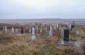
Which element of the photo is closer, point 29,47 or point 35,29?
point 29,47

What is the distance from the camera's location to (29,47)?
4.04 m

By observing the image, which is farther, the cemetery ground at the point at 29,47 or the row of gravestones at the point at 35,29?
the row of gravestones at the point at 35,29

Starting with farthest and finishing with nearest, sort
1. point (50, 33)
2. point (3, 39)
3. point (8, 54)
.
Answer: point (50, 33) → point (3, 39) → point (8, 54)

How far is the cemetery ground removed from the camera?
12.8 ft

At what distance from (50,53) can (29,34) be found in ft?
2.39

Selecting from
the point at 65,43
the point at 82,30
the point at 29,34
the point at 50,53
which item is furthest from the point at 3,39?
the point at 82,30

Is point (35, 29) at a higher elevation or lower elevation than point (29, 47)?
higher

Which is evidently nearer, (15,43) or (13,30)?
(15,43)

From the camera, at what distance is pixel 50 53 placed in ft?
12.8

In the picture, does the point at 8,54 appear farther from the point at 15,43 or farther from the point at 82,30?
the point at 82,30

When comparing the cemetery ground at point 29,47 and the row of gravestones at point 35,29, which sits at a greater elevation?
the row of gravestones at point 35,29

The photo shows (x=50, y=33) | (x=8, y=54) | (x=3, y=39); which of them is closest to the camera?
(x=8, y=54)

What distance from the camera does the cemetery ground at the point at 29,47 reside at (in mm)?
3904

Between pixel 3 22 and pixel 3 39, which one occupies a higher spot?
pixel 3 22
